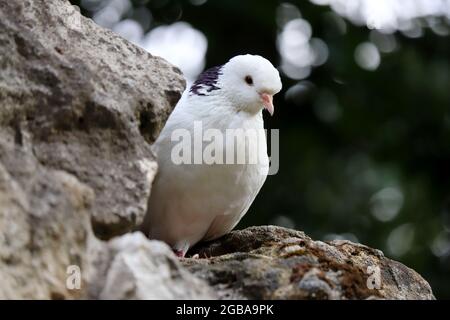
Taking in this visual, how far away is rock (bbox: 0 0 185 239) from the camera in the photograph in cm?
464

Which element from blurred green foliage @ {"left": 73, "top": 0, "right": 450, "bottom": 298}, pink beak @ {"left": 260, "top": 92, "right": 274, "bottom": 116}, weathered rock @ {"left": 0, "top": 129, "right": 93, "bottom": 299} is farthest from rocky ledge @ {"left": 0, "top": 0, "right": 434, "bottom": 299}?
blurred green foliage @ {"left": 73, "top": 0, "right": 450, "bottom": 298}

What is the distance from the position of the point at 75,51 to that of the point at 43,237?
1.32 metres

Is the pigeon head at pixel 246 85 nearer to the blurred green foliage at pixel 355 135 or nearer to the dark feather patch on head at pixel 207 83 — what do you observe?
the dark feather patch on head at pixel 207 83

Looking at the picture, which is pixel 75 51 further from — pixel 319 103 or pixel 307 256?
pixel 319 103

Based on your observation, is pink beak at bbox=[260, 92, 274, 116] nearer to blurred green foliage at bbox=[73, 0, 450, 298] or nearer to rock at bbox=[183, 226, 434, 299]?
rock at bbox=[183, 226, 434, 299]

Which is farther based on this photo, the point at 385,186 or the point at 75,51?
the point at 385,186

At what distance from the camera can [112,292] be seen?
4258 mm

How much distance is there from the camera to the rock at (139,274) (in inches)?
166

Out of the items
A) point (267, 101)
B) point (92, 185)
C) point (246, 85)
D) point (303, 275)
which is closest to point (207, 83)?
point (246, 85)

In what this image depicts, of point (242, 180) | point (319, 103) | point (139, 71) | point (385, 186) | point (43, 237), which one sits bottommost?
point (385, 186)

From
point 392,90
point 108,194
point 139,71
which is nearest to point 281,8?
point 392,90

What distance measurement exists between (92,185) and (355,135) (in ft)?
27.4

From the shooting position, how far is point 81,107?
191 inches

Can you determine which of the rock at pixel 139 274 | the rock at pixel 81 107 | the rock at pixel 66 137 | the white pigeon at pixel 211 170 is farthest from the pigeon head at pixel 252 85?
the rock at pixel 139 274
